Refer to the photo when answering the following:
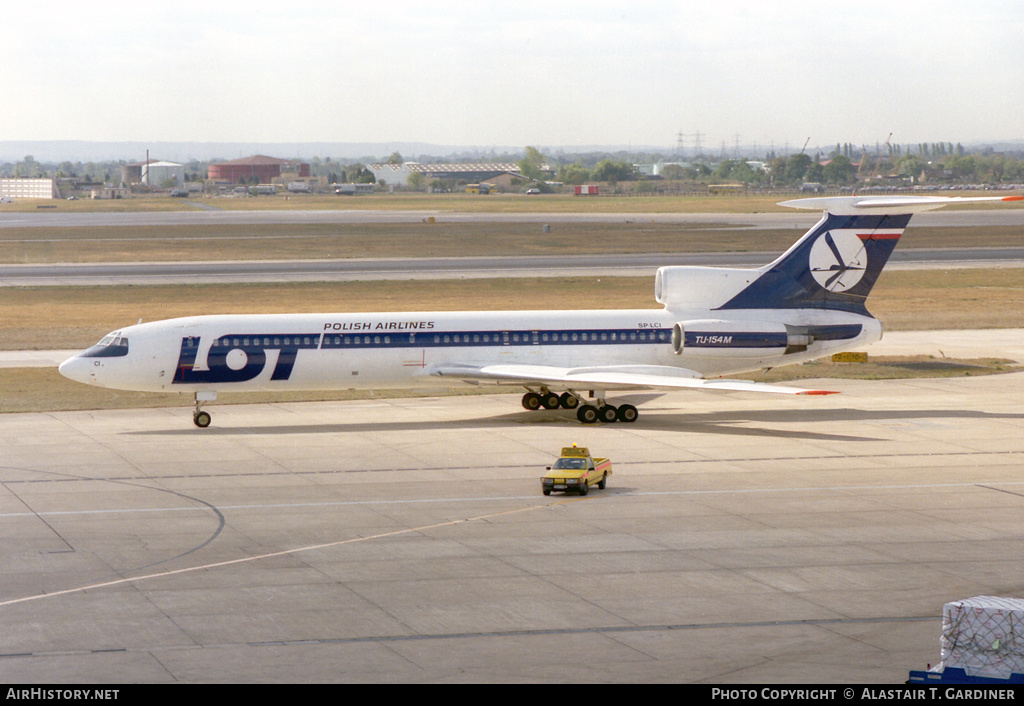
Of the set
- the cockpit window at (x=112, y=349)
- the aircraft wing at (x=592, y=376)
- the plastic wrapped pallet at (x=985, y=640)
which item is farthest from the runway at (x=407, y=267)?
the plastic wrapped pallet at (x=985, y=640)

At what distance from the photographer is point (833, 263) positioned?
37844 millimetres

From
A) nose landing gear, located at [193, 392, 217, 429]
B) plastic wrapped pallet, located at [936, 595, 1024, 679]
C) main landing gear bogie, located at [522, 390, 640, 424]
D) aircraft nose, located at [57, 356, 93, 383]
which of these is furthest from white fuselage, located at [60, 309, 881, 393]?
plastic wrapped pallet, located at [936, 595, 1024, 679]

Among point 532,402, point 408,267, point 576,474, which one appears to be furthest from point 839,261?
point 408,267

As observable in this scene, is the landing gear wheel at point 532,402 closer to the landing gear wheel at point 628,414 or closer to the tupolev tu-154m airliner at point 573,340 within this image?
the tupolev tu-154m airliner at point 573,340

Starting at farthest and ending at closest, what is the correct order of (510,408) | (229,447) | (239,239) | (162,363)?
(239,239)
(510,408)
(162,363)
(229,447)

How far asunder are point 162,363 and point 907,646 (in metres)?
24.7

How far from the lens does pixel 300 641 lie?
55.2 ft

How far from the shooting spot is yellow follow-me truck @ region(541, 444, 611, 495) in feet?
85.6

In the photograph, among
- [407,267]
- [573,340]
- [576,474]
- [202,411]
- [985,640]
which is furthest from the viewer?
[407,267]

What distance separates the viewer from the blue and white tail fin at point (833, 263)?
37781 millimetres

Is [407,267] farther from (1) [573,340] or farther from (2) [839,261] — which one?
(2) [839,261]

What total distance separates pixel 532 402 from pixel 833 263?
10.4m
